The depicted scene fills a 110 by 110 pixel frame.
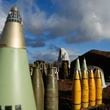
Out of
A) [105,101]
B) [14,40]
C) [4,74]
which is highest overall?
[14,40]

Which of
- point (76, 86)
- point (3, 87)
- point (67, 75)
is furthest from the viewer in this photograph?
point (67, 75)

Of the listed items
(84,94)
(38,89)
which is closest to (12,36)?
(38,89)

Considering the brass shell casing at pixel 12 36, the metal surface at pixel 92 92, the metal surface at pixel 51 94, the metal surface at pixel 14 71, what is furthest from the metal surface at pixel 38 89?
the brass shell casing at pixel 12 36

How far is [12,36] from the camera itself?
139 inches

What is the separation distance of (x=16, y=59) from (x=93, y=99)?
222 cm

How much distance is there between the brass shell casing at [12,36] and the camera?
3506mm

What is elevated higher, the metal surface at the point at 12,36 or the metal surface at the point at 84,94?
the metal surface at the point at 12,36

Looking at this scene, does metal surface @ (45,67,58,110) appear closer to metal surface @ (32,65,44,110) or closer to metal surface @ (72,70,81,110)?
metal surface @ (32,65,44,110)

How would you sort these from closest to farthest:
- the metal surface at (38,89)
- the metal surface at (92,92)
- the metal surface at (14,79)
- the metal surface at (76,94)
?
the metal surface at (14,79) < the metal surface at (38,89) < the metal surface at (76,94) < the metal surface at (92,92)

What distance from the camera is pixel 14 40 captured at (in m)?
3.53

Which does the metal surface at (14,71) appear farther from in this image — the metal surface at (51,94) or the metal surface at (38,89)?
the metal surface at (51,94)

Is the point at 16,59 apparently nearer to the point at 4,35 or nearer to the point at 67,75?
the point at 4,35

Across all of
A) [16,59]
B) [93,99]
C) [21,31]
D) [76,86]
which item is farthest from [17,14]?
[93,99]

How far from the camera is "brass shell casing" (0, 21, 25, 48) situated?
3506 millimetres
